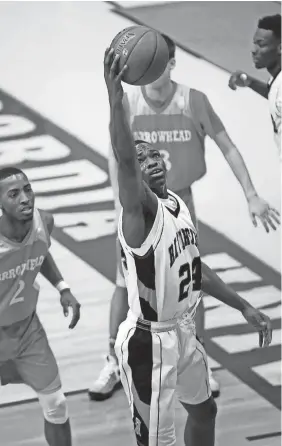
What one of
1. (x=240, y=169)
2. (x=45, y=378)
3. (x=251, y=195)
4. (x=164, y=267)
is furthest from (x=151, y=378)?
(x=240, y=169)

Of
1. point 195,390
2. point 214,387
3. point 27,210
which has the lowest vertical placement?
point 214,387

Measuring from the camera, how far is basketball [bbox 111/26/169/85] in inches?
187

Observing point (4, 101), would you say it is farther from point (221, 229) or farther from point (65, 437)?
point (65, 437)

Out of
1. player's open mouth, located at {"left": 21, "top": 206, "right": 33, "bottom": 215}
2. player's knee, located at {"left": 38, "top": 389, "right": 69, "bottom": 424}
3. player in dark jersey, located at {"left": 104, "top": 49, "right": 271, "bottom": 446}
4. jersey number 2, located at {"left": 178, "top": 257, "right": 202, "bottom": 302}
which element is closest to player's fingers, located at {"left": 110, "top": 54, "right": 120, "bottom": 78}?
player in dark jersey, located at {"left": 104, "top": 49, "right": 271, "bottom": 446}

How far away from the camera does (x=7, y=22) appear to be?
9734 mm

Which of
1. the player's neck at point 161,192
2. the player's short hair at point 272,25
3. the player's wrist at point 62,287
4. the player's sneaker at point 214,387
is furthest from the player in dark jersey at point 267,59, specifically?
the player's neck at point 161,192

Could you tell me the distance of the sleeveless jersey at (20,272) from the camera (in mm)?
5555

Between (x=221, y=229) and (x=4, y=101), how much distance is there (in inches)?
89.2

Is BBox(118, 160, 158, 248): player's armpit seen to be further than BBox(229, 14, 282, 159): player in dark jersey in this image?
No

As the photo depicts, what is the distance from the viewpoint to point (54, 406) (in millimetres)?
5531

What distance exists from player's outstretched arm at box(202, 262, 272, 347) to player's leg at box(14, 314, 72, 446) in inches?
34.8

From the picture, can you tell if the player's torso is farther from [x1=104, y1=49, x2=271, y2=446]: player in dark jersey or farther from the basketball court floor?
[x1=104, y1=49, x2=271, y2=446]: player in dark jersey

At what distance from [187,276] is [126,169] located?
0.75 metres

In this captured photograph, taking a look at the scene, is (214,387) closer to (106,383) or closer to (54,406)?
(106,383)
